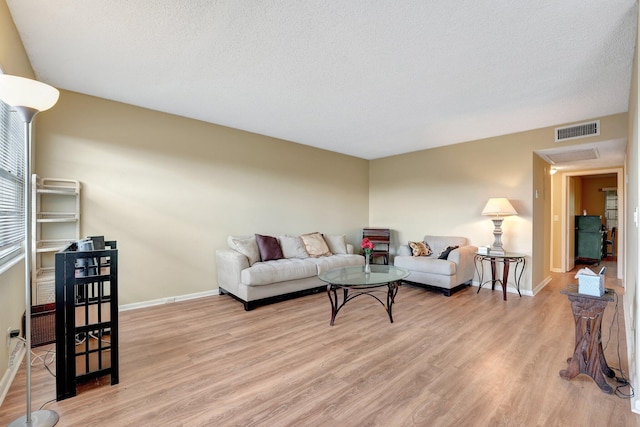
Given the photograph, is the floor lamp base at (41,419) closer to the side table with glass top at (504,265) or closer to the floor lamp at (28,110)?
the floor lamp at (28,110)

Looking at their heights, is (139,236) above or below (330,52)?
below

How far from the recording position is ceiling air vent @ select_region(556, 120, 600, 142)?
376 centimetres

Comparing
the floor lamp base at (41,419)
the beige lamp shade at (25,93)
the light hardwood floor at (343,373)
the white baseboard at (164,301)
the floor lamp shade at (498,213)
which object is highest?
the beige lamp shade at (25,93)

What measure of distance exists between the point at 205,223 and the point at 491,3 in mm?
3790

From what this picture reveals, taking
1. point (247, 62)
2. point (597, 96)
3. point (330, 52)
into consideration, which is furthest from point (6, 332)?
point (597, 96)

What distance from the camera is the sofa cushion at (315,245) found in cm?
465

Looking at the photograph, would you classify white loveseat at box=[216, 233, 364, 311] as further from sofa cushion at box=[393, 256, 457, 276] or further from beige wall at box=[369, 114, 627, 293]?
beige wall at box=[369, 114, 627, 293]

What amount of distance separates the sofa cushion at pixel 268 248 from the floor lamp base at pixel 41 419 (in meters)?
2.65

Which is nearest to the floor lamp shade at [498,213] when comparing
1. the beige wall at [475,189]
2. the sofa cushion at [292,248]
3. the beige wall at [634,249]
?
the beige wall at [475,189]

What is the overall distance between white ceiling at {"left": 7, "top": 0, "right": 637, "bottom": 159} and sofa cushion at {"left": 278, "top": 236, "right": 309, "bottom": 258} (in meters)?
1.84

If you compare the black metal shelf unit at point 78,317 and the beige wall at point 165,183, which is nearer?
the black metal shelf unit at point 78,317

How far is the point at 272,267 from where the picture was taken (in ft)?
12.2

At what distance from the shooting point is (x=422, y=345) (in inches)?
103

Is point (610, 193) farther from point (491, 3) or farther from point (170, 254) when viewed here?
point (170, 254)
